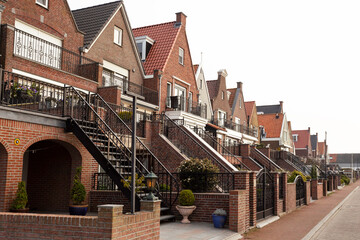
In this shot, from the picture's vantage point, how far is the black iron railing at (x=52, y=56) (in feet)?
55.7

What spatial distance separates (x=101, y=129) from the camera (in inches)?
549

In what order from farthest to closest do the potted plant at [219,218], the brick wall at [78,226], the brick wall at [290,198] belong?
the brick wall at [290,198] → the potted plant at [219,218] → the brick wall at [78,226]

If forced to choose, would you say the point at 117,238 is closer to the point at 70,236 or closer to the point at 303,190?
the point at 70,236

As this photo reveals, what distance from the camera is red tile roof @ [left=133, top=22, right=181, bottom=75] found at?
91.1 ft

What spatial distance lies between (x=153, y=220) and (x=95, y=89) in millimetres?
12641

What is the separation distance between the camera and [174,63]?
28938 millimetres

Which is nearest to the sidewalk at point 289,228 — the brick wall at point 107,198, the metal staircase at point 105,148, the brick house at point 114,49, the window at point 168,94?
the metal staircase at point 105,148

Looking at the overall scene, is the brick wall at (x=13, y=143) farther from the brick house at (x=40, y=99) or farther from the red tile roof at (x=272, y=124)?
the red tile roof at (x=272, y=124)

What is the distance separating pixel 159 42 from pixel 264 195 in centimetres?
1779

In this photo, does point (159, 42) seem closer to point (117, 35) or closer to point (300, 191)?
point (117, 35)

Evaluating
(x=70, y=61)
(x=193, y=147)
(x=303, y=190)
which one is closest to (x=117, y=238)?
(x=193, y=147)

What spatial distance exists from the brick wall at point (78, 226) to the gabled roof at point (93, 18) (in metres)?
14.9

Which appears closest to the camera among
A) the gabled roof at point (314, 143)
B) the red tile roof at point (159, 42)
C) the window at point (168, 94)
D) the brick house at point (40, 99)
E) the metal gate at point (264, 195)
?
the brick house at point (40, 99)

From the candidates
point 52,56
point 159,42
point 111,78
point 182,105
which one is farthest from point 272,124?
point 52,56
